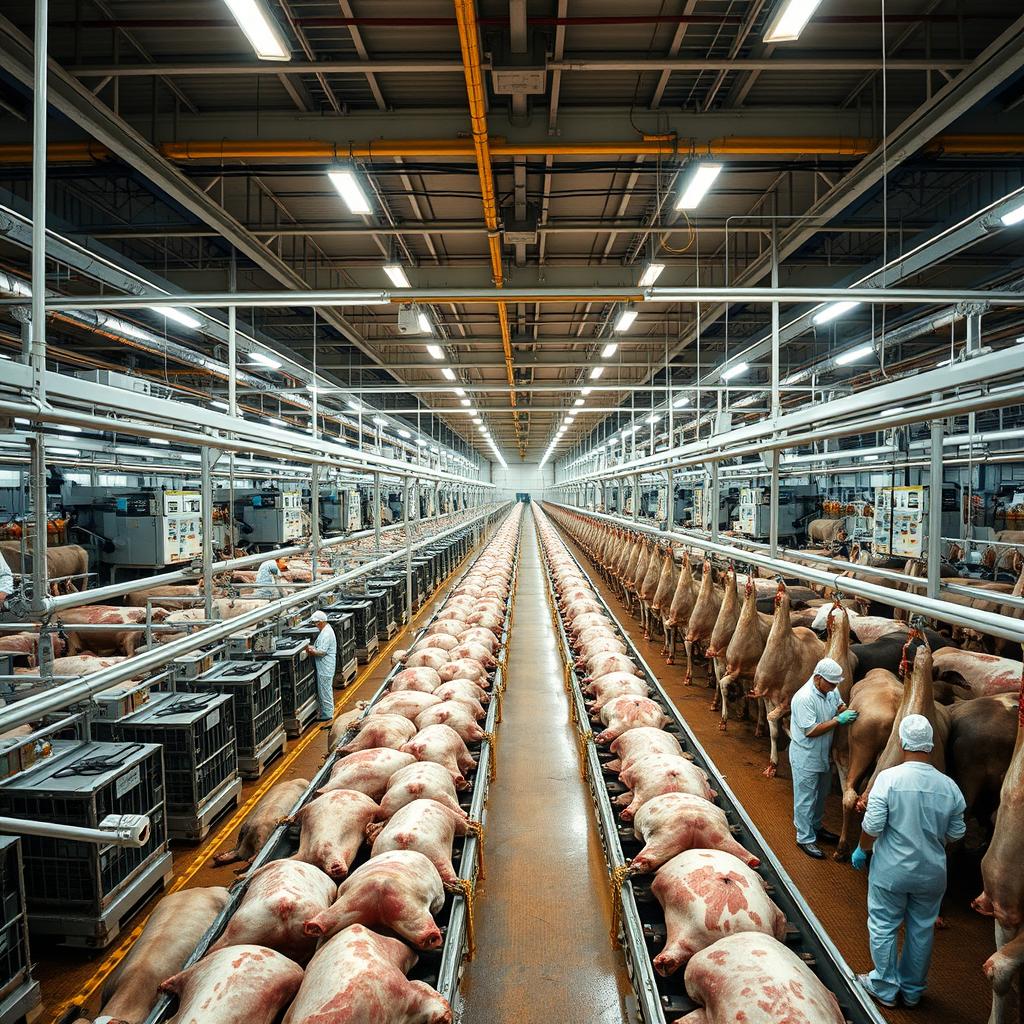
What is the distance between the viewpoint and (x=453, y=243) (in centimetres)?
988

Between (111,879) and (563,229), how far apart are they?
8.52 m

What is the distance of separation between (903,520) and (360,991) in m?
12.1

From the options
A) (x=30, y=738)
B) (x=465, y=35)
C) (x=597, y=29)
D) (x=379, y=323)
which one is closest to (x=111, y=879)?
(x=30, y=738)

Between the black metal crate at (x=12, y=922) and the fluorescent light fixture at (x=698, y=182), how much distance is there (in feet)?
21.6

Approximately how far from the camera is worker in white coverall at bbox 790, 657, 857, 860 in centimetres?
453

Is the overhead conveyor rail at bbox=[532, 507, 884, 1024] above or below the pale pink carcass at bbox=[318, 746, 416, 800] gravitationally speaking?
below

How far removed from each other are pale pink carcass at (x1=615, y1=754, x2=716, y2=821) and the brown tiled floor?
109 cm

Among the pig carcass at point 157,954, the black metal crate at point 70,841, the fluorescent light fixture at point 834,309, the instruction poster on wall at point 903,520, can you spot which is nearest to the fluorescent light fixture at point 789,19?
the fluorescent light fixture at point 834,309

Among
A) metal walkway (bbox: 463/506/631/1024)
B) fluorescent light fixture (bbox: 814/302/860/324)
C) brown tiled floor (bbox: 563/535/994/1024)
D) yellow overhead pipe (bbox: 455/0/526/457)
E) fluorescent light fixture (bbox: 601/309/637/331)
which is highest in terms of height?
yellow overhead pipe (bbox: 455/0/526/457)

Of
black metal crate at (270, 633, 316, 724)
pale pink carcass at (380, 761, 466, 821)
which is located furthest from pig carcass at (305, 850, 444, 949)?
black metal crate at (270, 633, 316, 724)

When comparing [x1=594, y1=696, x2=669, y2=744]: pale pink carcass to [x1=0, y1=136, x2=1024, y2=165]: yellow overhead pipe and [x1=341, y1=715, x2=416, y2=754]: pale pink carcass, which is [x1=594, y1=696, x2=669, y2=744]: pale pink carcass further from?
[x1=0, y1=136, x2=1024, y2=165]: yellow overhead pipe

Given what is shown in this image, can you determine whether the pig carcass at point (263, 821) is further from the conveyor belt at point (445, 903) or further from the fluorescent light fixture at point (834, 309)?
the fluorescent light fixture at point (834, 309)

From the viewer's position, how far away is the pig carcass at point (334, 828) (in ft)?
10.5

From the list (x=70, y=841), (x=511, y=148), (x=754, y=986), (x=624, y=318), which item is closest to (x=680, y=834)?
(x=754, y=986)
